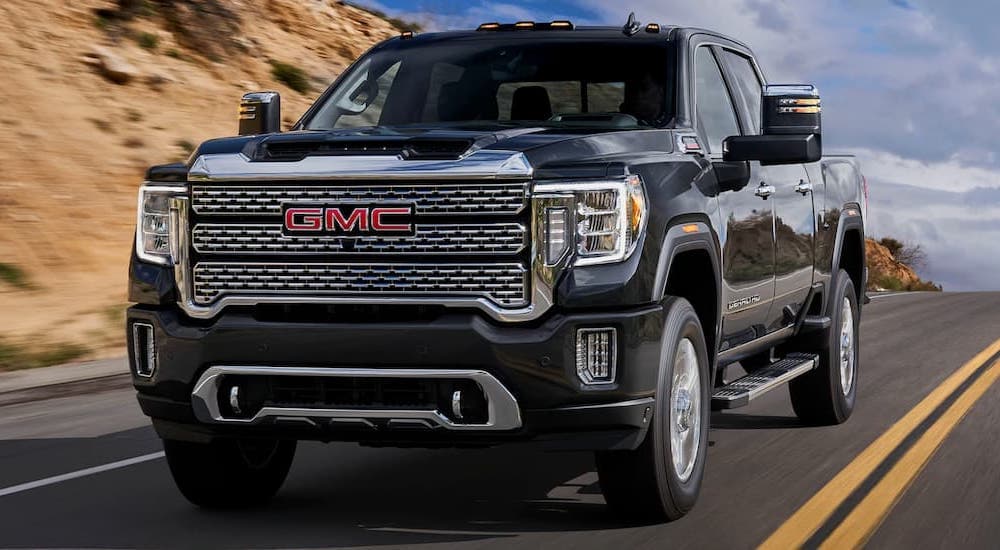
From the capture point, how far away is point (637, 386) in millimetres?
5543

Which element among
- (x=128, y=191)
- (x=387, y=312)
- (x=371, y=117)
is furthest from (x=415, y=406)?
(x=128, y=191)

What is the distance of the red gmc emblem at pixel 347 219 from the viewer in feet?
17.9

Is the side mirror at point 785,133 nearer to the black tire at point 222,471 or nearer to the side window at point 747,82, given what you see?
the side window at point 747,82

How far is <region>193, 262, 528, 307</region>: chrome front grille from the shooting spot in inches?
213

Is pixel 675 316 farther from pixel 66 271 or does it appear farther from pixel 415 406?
pixel 66 271

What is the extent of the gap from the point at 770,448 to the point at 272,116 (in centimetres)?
315

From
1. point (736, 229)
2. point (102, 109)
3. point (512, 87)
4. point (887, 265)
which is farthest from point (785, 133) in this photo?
point (887, 265)

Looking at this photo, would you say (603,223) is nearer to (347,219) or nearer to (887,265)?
(347,219)

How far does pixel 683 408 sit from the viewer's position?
613 cm

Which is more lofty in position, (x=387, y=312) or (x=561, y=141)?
(x=561, y=141)

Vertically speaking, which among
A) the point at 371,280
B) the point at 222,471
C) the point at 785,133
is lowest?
the point at 222,471

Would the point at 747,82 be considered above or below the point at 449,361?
above

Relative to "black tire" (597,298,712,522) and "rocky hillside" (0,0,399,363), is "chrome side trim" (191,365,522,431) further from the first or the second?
"rocky hillside" (0,0,399,363)

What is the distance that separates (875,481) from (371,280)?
9.31 ft
